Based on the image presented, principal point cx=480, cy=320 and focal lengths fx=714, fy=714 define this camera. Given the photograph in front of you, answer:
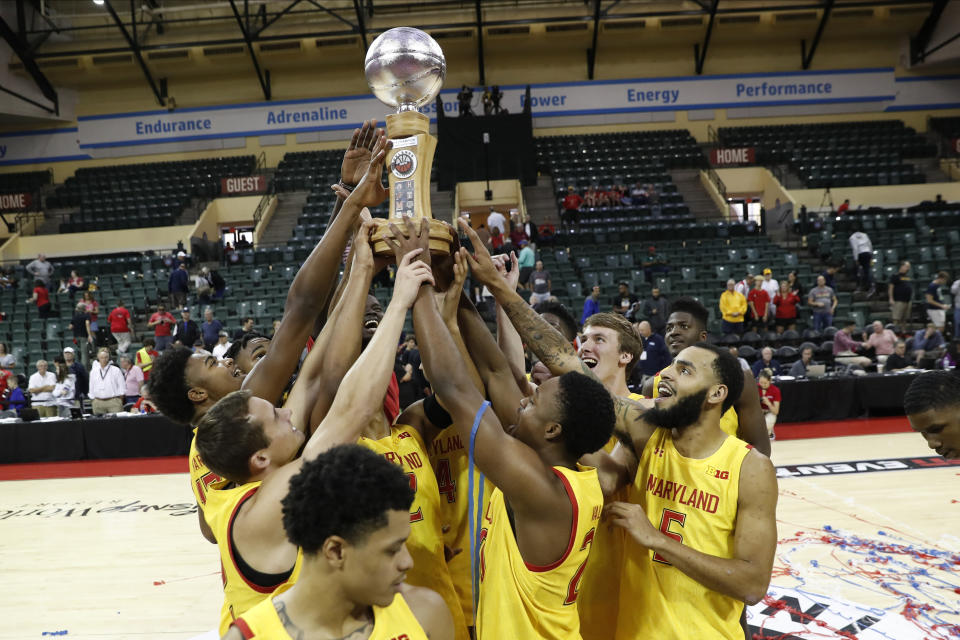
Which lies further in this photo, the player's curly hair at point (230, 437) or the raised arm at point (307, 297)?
the raised arm at point (307, 297)

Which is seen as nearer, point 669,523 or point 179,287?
point 669,523

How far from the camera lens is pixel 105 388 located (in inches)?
429

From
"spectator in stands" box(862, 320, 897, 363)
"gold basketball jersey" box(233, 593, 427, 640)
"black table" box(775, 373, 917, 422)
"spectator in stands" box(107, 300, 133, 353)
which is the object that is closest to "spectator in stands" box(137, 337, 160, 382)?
"spectator in stands" box(107, 300, 133, 353)

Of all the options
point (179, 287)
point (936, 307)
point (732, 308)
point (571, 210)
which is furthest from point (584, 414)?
point (571, 210)

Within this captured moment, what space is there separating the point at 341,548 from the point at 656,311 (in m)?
10.8

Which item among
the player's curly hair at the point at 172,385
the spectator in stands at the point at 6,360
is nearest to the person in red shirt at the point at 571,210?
the spectator in stands at the point at 6,360

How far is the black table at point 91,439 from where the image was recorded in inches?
389

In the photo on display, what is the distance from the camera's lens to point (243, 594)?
6.62ft

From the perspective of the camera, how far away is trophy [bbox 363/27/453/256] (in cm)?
261

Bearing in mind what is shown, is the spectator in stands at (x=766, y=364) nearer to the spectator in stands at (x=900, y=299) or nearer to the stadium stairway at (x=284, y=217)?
the spectator in stands at (x=900, y=299)

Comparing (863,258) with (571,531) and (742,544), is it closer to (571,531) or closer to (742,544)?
(742,544)

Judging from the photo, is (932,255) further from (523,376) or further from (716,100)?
(523,376)

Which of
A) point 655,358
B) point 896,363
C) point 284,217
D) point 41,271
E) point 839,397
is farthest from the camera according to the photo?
point 284,217

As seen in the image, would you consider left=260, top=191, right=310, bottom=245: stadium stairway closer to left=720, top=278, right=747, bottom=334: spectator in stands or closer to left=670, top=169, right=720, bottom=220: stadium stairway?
left=670, top=169, right=720, bottom=220: stadium stairway
